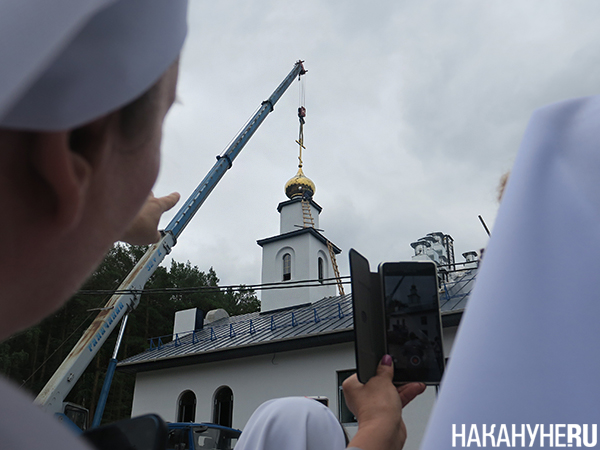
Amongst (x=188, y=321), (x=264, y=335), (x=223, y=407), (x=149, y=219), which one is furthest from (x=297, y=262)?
(x=149, y=219)

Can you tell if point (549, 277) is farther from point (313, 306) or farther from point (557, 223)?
point (313, 306)

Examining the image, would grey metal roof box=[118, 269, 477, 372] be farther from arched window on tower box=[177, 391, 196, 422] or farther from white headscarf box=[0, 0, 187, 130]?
white headscarf box=[0, 0, 187, 130]

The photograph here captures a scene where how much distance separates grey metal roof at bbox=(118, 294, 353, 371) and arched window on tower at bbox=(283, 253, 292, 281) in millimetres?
2251

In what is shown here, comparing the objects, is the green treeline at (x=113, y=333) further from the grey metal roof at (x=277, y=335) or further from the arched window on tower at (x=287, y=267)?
the arched window on tower at (x=287, y=267)

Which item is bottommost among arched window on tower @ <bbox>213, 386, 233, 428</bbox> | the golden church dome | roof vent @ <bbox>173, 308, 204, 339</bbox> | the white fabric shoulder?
the white fabric shoulder

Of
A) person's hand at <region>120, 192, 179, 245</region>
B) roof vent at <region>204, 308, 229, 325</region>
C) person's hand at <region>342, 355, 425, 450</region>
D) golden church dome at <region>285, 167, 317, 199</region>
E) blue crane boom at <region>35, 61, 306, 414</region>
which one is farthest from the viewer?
golden church dome at <region>285, 167, 317, 199</region>

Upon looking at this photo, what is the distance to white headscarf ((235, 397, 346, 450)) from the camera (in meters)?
2.08

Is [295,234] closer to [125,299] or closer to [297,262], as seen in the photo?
[297,262]

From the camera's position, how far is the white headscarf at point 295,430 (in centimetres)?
208

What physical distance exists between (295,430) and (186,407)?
1447 centimetres

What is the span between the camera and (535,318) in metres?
0.40

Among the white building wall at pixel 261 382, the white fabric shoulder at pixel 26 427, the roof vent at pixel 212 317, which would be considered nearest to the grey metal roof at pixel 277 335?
the white building wall at pixel 261 382

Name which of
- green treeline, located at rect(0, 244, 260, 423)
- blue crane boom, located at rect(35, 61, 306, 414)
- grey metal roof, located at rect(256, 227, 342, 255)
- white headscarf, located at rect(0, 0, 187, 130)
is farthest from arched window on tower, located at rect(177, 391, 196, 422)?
white headscarf, located at rect(0, 0, 187, 130)

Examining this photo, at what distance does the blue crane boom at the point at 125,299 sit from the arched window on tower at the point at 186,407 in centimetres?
379
